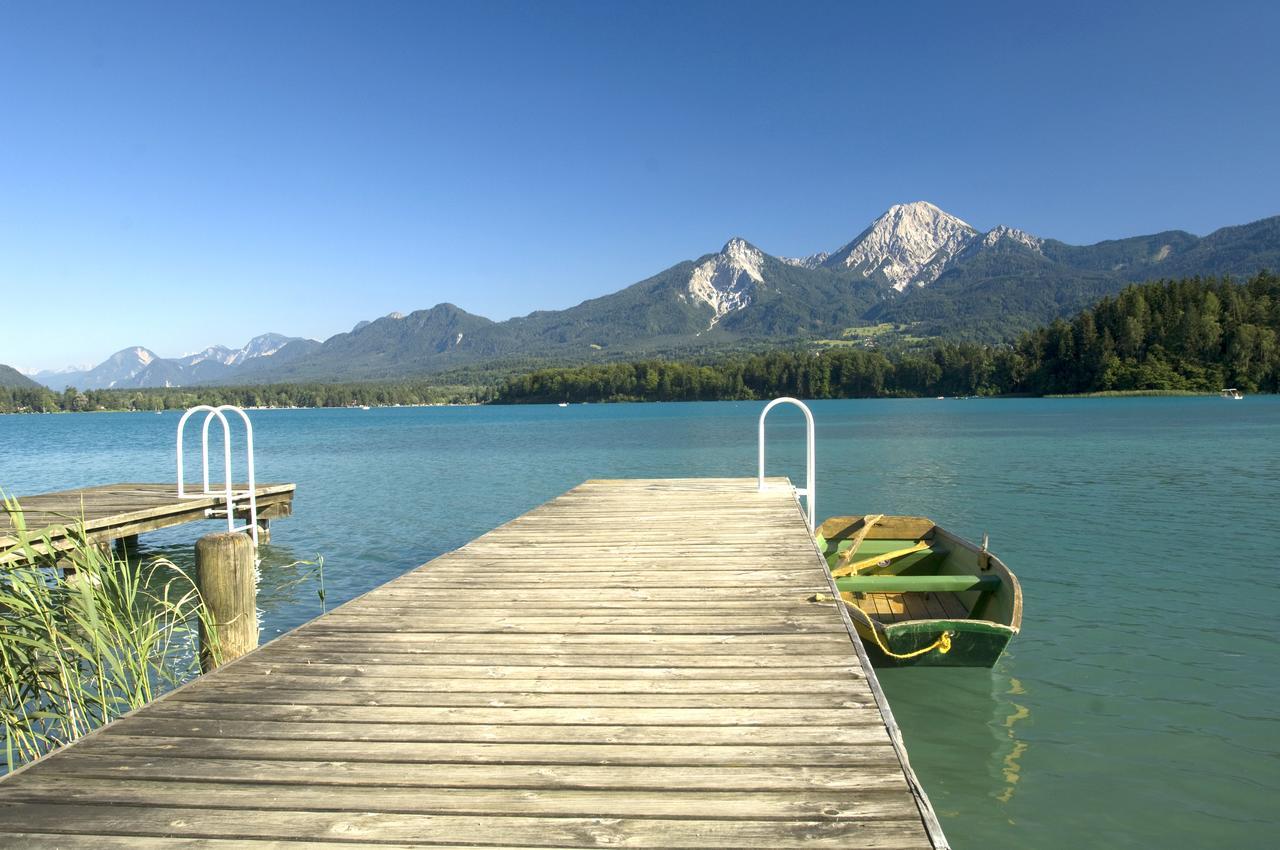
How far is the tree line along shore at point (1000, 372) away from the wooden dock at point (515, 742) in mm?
116297

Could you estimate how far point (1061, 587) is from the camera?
10.6 m

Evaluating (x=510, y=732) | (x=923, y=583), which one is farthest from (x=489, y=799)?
(x=923, y=583)

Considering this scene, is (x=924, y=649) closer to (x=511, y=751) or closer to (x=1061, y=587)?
(x=511, y=751)

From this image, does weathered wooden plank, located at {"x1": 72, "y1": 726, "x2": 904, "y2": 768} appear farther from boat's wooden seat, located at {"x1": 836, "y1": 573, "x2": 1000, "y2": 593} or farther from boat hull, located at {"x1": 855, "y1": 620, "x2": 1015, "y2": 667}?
boat's wooden seat, located at {"x1": 836, "y1": 573, "x2": 1000, "y2": 593}

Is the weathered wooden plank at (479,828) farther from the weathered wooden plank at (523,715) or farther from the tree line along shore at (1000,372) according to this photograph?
the tree line along shore at (1000,372)

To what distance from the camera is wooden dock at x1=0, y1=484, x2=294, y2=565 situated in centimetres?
1050

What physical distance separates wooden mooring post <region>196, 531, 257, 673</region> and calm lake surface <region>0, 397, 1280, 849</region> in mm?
4296

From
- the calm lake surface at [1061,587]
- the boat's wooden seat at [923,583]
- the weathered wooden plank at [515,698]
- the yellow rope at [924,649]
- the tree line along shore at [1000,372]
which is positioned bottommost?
the calm lake surface at [1061,587]

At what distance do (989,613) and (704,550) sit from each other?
271cm

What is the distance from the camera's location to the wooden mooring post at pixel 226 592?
5.20m

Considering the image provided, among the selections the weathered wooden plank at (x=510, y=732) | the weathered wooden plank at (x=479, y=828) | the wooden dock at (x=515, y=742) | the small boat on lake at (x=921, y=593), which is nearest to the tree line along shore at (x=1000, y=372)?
the small boat on lake at (x=921, y=593)

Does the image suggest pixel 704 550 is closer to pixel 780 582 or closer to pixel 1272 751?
pixel 780 582

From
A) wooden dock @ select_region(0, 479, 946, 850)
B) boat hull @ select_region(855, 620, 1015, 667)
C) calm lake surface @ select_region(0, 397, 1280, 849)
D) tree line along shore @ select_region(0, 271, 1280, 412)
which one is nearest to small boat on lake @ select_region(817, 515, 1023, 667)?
boat hull @ select_region(855, 620, 1015, 667)

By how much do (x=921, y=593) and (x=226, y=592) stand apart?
6639mm
